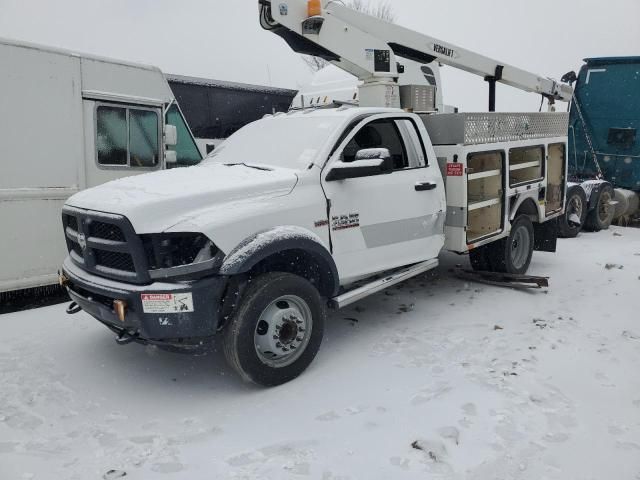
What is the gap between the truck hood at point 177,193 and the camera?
11.8ft

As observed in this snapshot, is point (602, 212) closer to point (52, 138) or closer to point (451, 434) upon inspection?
point (451, 434)

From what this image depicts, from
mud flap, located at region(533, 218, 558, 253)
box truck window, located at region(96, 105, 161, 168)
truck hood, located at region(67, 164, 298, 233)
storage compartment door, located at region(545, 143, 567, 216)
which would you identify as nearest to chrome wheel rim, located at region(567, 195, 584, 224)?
storage compartment door, located at region(545, 143, 567, 216)

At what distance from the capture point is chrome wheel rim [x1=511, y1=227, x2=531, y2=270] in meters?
7.04

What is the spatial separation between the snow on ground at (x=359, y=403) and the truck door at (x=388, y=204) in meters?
0.78

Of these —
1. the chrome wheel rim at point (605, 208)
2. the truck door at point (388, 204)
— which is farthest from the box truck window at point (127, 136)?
the chrome wheel rim at point (605, 208)

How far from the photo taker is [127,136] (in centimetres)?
682

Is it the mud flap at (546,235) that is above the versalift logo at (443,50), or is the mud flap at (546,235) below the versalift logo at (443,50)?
below

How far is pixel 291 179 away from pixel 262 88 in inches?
306

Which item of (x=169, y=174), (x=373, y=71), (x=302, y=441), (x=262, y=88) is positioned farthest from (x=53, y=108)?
(x=262, y=88)

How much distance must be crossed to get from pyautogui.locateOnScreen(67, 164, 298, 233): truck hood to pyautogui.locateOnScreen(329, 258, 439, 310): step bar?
105 centimetres

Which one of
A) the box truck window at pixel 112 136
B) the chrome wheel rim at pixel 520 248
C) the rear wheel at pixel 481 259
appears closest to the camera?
the box truck window at pixel 112 136

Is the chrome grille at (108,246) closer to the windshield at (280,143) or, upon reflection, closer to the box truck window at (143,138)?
the windshield at (280,143)

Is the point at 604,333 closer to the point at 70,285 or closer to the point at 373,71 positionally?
the point at 373,71

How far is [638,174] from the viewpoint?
11906 mm
